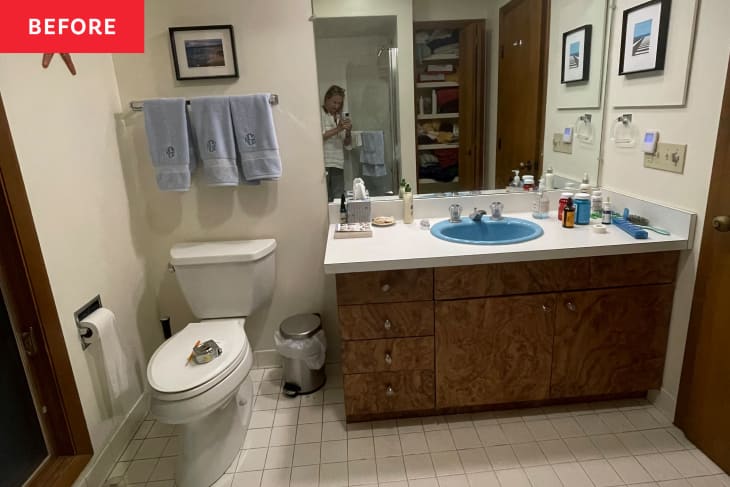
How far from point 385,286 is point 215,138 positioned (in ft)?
3.18

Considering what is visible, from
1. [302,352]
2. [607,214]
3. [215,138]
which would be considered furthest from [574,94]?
[302,352]

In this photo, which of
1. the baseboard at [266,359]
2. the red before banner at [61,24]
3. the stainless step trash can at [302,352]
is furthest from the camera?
the baseboard at [266,359]

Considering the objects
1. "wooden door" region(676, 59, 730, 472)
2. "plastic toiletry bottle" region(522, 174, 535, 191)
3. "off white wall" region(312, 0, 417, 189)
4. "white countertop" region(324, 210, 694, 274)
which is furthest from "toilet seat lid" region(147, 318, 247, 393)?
"wooden door" region(676, 59, 730, 472)

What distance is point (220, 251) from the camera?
6.50 ft

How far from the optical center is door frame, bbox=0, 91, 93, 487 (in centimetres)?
136

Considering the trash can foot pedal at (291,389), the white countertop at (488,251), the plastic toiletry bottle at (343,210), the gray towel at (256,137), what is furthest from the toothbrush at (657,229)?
the trash can foot pedal at (291,389)

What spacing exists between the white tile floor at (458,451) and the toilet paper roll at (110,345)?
33 centimetres

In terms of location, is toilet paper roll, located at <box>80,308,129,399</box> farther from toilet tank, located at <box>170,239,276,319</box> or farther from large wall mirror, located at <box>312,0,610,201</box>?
large wall mirror, located at <box>312,0,610,201</box>

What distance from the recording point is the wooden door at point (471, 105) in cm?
197

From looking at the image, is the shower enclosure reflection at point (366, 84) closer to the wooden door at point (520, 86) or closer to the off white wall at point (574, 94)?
the wooden door at point (520, 86)

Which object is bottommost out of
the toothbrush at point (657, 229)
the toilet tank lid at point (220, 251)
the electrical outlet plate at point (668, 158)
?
the toilet tank lid at point (220, 251)

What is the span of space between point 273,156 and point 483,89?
988 millimetres

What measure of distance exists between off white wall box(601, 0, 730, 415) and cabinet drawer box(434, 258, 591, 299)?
39 cm

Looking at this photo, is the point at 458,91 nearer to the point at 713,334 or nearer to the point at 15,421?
the point at 713,334
